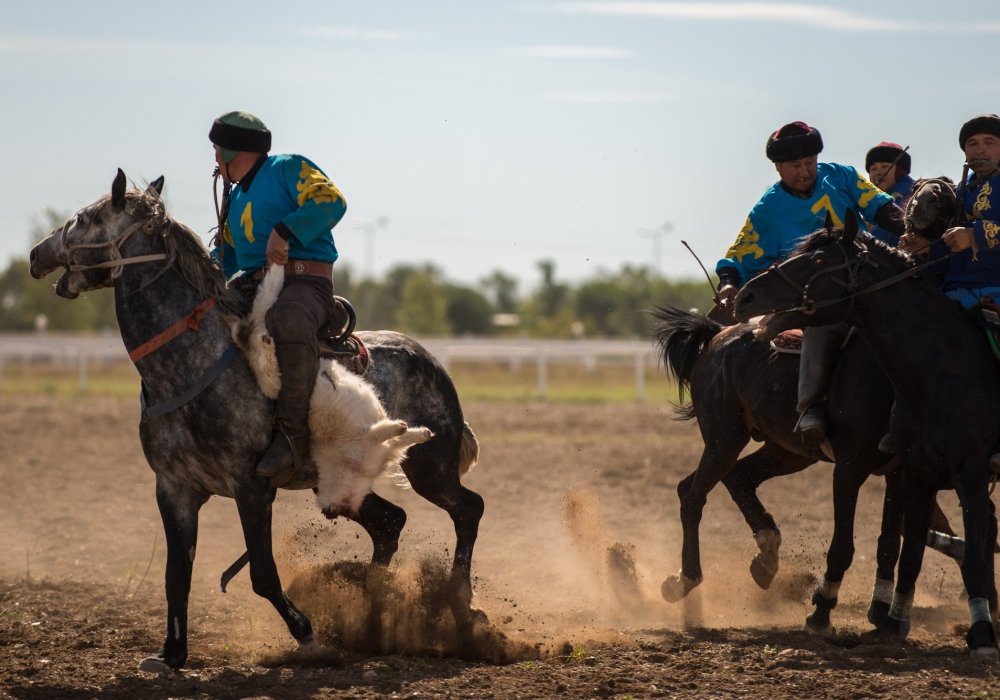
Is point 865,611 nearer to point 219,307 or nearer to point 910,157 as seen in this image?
point 910,157

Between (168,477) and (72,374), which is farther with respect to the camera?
(72,374)

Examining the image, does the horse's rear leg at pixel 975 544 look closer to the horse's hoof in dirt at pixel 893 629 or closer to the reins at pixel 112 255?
the horse's hoof in dirt at pixel 893 629

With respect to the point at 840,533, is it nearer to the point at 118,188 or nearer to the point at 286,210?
the point at 286,210

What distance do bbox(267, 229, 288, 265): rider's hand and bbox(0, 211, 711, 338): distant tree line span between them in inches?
1462

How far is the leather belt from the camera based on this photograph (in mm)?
5766

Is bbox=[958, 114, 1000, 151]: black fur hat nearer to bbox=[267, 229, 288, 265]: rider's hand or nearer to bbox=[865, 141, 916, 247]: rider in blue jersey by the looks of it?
bbox=[865, 141, 916, 247]: rider in blue jersey

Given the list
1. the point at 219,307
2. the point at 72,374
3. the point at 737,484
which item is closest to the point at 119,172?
the point at 219,307

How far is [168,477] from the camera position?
5578mm

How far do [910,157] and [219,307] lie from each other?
5.09 m

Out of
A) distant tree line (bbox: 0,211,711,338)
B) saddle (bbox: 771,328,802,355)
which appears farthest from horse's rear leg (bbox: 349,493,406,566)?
distant tree line (bbox: 0,211,711,338)

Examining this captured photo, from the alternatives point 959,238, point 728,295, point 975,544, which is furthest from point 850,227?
point 975,544

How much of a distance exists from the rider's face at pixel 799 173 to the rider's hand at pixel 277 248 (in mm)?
3089

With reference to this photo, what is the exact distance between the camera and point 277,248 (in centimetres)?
556

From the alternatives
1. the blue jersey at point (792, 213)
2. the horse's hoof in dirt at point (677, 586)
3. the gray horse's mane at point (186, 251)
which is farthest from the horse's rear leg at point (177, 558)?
the blue jersey at point (792, 213)
